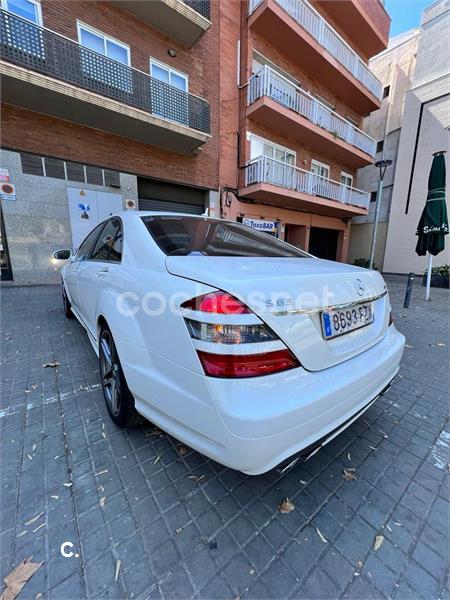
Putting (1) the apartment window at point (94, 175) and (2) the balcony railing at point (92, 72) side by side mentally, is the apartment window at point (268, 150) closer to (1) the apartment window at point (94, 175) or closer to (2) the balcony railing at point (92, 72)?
(2) the balcony railing at point (92, 72)

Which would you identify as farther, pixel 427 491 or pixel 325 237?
pixel 325 237

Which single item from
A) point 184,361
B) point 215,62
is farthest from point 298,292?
point 215,62

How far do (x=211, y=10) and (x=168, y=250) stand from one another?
12.7 meters

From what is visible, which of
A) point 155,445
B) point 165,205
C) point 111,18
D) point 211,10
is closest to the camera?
point 155,445

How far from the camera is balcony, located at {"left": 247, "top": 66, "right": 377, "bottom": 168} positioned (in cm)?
948

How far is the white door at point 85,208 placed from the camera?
8.01 metres

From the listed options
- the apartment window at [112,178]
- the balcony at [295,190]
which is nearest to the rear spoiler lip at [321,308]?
the apartment window at [112,178]

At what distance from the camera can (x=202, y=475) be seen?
1.65m

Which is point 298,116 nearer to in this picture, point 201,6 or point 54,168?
point 201,6

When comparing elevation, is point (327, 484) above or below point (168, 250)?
below

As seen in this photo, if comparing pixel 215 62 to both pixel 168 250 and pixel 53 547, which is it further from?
pixel 53 547

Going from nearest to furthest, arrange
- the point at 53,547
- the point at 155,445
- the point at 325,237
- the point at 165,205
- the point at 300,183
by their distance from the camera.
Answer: the point at 53,547 → the point at 155,445 → the point at 165,205 → the point at 300,183 → the point at 325,237

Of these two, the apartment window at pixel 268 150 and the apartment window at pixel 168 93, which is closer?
the apartment window at pixel 168 93

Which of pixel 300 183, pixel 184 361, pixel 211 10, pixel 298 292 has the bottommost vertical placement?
pixel 184 361
